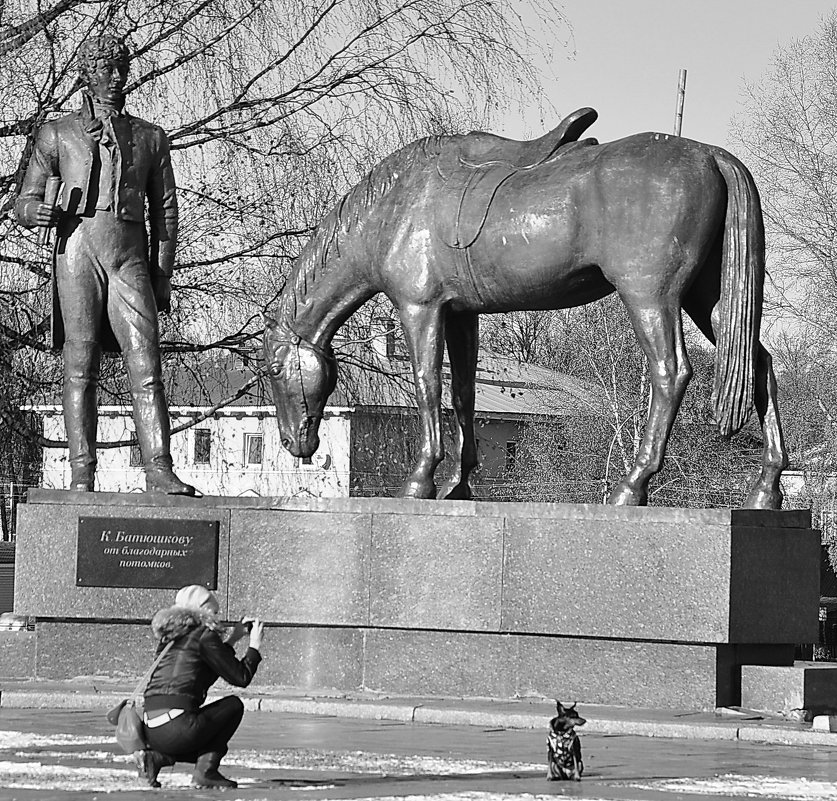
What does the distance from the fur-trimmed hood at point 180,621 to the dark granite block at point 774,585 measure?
15.0 ft

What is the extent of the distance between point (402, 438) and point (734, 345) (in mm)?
6021

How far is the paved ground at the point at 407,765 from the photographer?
8000 mm

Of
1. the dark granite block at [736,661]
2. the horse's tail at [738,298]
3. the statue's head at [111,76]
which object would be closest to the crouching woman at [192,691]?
the dark granite block at [736,661]

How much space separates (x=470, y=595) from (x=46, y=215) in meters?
4.01

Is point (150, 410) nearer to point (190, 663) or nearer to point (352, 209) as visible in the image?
point (352, 209)

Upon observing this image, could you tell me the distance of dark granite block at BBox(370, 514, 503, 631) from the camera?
12.2m

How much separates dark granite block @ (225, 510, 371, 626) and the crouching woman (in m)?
4.29

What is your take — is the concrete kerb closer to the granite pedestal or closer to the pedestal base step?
the granite pedestal

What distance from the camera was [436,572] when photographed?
12.3 meters

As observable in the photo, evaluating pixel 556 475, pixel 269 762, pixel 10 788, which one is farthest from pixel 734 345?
pixel 556 475

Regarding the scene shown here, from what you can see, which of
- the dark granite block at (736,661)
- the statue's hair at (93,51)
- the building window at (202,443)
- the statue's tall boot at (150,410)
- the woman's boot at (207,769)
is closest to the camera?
the woman's boot at (207,769)

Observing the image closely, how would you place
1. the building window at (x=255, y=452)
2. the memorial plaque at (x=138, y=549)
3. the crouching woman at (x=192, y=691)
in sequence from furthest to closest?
the building window at (x=255, y=452) → the memorial plaque at (x=138, y=549) → the crouching woman at (x=192, y=691)

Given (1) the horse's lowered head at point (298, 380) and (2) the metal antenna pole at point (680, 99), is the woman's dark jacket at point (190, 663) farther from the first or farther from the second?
(2) the metal antenna pole at point (680, 99)

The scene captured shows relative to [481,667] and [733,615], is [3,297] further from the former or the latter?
[733,615]
